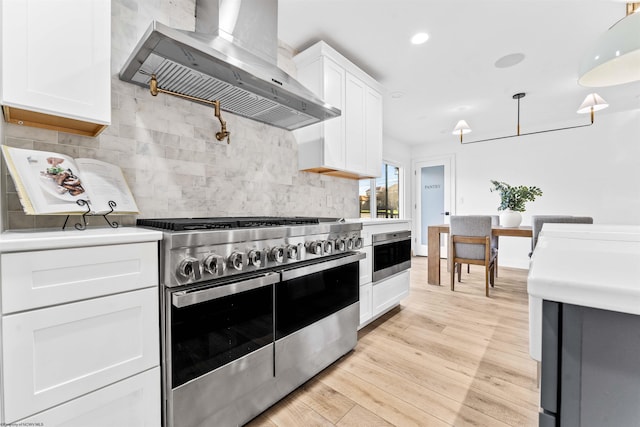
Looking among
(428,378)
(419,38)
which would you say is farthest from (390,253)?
(419,38)

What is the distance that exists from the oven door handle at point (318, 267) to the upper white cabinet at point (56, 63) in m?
1.11

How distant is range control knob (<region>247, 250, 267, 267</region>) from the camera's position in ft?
4.11

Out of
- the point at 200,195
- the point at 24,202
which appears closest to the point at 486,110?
the point at 200,195

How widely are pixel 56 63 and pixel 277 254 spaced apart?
1.22 metres

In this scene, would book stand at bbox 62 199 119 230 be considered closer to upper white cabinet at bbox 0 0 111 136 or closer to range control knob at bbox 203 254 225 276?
upper white cabinet at bbox 0 0 111 136

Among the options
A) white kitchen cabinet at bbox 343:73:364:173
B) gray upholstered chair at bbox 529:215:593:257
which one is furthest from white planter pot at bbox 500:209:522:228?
white kitchen cabinet at bbox 343:73:364:173

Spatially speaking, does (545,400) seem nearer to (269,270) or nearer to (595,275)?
(595,275)

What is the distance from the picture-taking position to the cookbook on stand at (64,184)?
41.2 inches

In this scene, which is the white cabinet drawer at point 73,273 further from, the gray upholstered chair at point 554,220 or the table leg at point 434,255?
the gray upholstered chair at point 554,220

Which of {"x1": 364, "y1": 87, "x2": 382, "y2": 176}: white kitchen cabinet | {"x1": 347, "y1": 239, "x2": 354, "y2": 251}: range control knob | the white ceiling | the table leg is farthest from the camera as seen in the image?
the table leg

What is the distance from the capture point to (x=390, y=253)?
2.51 meters

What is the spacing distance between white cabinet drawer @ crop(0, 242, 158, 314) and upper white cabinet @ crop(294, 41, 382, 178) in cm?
165

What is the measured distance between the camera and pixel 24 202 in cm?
101

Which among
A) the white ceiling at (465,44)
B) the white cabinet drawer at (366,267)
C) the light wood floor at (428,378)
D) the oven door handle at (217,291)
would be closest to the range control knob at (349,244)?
the white cabinet drawer at (366,267)
